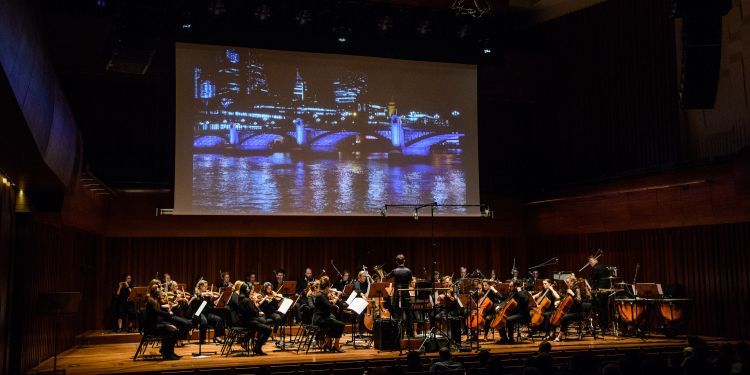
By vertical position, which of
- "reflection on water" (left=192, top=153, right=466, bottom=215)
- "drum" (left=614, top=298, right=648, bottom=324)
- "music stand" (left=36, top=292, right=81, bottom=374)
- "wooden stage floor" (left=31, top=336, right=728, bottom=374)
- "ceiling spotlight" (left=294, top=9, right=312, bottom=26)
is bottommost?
"wooden stage floor" (left=31, top=336, right=728, bottom=374)

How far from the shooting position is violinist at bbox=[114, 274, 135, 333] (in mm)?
15141

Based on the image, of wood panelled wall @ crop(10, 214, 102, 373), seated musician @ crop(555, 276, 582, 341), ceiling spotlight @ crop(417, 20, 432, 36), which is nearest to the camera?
wood panelled wall @ crop(10, 214, 102, 373)

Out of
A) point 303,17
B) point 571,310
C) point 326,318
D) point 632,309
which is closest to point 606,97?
point 632,309

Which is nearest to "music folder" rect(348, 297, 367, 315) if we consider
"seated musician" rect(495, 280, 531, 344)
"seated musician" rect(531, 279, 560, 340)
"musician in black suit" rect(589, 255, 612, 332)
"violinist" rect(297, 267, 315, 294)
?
"seated musician" rect(495, 280, 531, 344)

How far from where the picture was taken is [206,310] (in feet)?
45.8

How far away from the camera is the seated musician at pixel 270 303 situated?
13.0 m

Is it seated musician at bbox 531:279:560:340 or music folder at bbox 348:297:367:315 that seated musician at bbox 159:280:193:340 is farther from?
seated musician at bbox 531:279:560:340

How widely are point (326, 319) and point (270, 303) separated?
195cm

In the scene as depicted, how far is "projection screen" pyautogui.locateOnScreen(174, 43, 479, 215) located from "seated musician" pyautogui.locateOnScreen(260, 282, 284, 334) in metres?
3.24

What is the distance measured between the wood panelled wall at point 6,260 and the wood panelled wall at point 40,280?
25 centimetres

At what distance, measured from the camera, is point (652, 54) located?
15945mm

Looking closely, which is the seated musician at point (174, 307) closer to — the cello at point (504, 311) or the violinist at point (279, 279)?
the violinist at point (279, 279)

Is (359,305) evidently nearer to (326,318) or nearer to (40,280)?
(326,318)

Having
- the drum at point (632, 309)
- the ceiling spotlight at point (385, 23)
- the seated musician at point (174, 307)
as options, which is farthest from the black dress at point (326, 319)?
the ceiling spotlight at point (385, 23)
